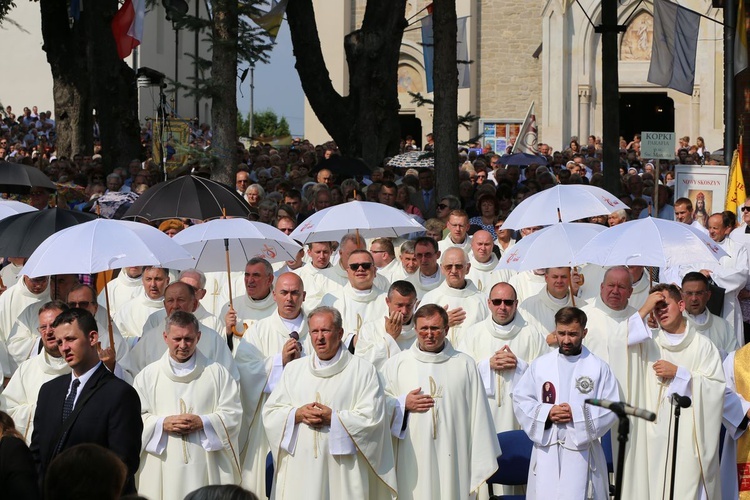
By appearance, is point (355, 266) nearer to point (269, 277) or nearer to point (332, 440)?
point (269, 277)

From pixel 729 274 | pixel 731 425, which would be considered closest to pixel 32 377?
pixel 731 425

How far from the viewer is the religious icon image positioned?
8375 mm

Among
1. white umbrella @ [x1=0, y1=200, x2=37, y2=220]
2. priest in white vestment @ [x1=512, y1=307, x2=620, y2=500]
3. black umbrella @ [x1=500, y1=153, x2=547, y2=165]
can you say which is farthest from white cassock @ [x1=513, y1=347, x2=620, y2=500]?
black umbrella @ [x1=500, y1=153, x2=547, y2=165]

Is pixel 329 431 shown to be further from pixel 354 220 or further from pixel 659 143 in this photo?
pixel 659 143

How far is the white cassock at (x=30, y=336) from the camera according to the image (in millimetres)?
9695


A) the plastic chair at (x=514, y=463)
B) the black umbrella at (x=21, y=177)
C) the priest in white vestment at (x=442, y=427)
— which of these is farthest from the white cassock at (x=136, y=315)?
the black umbrella at (x=21, y=177)

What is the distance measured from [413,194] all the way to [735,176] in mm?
3958

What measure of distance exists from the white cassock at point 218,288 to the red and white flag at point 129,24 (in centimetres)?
943

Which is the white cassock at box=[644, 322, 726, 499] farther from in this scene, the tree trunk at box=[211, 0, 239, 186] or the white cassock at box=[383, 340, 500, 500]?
the tree trunk at box=[211, 0, 239, 186]

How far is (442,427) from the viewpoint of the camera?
8.91 m

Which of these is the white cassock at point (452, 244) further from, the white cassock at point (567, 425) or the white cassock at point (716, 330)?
the white cassock at point (567, 425)

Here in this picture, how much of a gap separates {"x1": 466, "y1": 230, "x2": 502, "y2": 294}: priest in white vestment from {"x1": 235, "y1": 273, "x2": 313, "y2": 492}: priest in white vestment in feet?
9.21

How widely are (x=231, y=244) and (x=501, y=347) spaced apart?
2.71m

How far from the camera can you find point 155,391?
855 centimetres
